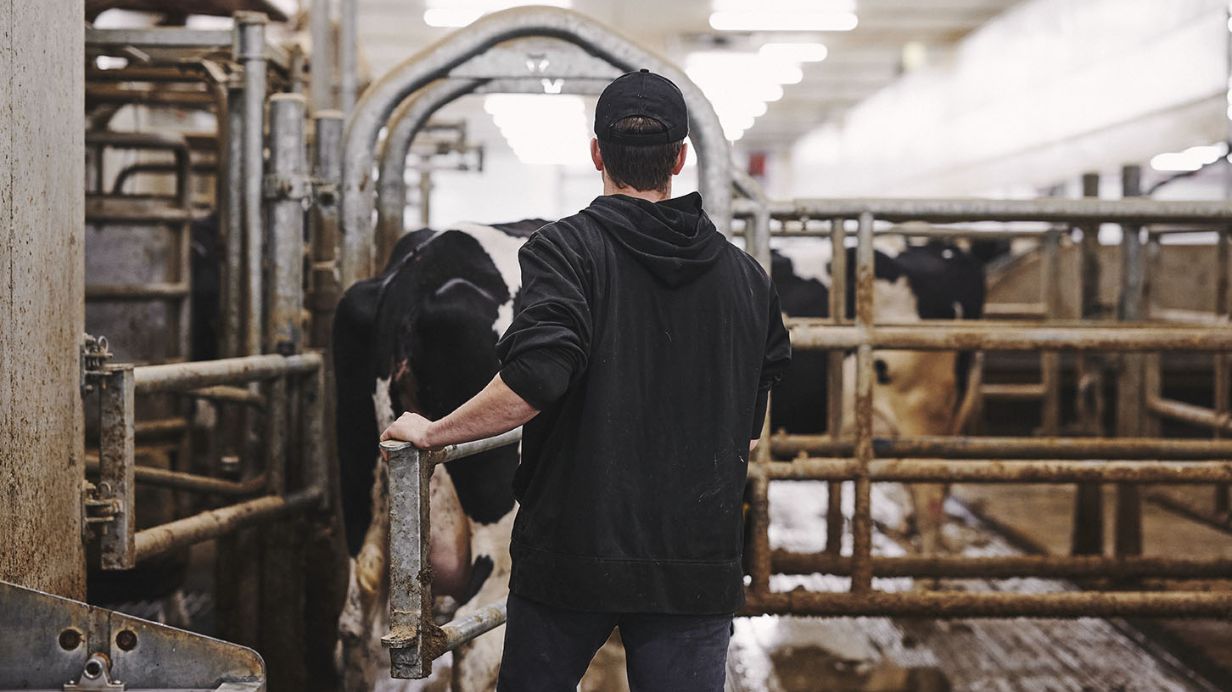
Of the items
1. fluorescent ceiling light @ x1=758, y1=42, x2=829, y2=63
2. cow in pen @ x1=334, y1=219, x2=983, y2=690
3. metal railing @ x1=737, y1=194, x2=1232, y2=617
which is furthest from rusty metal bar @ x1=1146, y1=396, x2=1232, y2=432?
fluorescent ceiling light @ x1=758, y1=42, x2=829, y2=63

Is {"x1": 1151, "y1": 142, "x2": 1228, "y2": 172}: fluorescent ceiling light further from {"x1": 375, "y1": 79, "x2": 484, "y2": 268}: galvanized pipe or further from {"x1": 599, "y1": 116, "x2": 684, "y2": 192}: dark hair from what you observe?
{"x1": 599, "y1": 116, "x2": 684, "y2": 192}: dark hair

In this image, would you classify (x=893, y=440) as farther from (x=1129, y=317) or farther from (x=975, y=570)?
(x=1129, y=317)

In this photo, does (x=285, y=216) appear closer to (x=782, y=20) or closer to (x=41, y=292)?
(x=41, y=292)

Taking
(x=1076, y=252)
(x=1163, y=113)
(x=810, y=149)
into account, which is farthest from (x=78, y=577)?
(x=810, y=149)

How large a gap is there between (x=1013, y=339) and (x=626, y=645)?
6.97 ft

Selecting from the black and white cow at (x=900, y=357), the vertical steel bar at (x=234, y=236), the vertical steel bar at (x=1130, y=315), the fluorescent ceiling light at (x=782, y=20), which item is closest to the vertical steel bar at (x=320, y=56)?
the vertical steel bar at (x=234, y=236)

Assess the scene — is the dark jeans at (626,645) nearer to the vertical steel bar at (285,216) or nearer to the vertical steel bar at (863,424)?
the vertical steel bar at (863,424)

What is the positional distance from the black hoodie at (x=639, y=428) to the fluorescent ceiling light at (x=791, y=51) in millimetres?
11377

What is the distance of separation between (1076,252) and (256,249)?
626cm

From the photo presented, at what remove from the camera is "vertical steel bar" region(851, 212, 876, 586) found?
3.69 metres

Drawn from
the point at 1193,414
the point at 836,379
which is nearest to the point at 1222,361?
the point at 1193,414

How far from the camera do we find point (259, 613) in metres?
3.92

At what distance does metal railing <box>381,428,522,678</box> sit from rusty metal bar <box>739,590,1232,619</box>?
169 cm

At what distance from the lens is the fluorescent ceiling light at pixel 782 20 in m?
11.5
